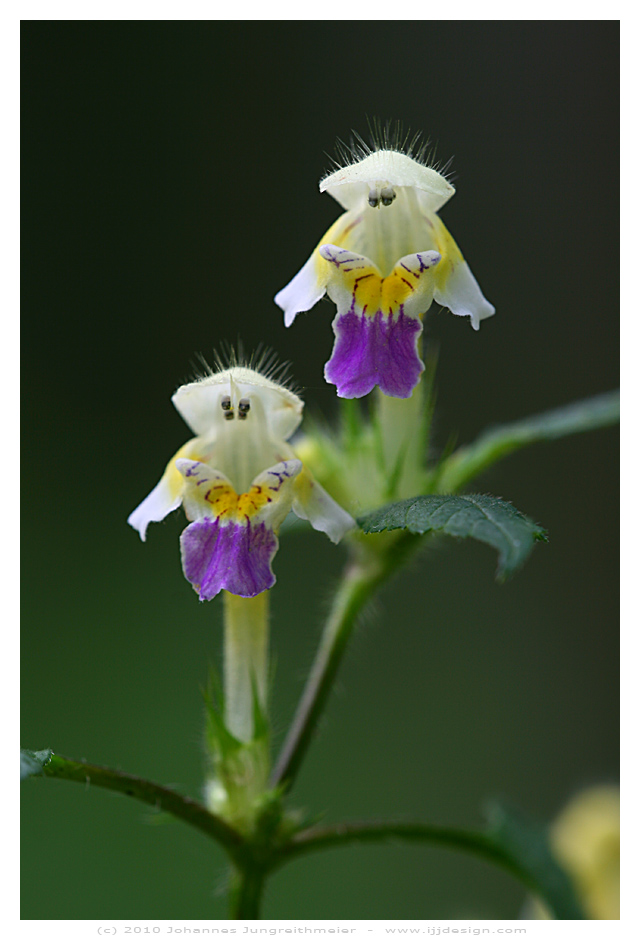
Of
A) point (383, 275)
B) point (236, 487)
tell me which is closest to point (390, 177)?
point (383, 275)

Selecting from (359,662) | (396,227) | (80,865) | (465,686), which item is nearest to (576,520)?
(465,686)

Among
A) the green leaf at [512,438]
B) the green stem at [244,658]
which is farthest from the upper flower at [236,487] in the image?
the green leaf at [512,438]

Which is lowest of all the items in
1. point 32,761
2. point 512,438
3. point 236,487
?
point 32,761

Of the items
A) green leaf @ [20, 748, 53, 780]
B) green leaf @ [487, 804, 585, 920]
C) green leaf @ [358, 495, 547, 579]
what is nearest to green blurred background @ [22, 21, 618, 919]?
green leaf @ [487, 804, 585, 920]

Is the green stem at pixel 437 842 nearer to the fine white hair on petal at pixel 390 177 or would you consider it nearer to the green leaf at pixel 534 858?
the green leaf at pixel 534 858

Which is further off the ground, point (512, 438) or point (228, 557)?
point (512, 438)

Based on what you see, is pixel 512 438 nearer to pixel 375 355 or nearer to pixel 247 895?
pixel 375 355
